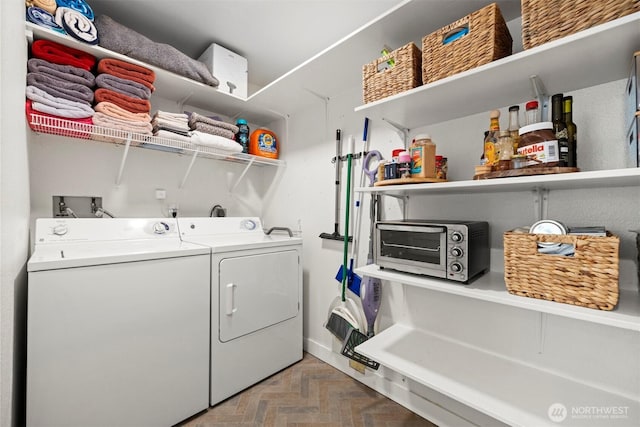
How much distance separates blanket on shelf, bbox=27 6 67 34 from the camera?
141 centimetres

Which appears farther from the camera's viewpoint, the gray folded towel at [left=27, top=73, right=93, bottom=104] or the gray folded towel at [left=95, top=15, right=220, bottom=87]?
the gray folded towel at [left=95, top=15, right=220, bottom=87]

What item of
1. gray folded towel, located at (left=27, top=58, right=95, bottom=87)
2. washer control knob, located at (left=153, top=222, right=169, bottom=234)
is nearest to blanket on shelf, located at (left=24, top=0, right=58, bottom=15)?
gray folded towel, located at (left=27, top=58, right=95, bottom=87)

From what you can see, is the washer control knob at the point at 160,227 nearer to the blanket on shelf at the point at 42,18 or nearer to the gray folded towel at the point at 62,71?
the gray folded towel at the point at 62,71

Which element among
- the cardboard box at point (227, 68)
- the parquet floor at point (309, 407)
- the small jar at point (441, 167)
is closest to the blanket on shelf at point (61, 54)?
the cardboard box at point (227, 68)

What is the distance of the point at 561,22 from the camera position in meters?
0.93

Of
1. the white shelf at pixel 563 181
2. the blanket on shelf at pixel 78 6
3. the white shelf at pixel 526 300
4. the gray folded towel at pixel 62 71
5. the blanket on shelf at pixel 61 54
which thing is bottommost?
the white shelf at pixel 526 300

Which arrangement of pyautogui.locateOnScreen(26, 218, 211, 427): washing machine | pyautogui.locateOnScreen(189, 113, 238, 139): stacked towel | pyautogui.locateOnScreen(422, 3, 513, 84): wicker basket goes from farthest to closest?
pyautogui.locateOnScreen(189, 113, 238, 139): stacked towel
pyautogui.locateOnScreen(26, 218, 211, 427): washing machine
pyautogui.locateOnScreen(422, 3, 513, 84): wicker basket

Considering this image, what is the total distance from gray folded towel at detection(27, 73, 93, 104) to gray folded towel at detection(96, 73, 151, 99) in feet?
0.30

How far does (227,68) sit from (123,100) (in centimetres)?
80

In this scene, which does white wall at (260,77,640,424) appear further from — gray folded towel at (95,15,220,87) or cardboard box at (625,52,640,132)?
gray folded towel at (95,15,220,87)

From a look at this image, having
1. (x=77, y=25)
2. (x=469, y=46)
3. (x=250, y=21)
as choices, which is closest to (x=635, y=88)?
(x=469, y=46)

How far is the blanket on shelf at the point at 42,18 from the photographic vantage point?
141 cm

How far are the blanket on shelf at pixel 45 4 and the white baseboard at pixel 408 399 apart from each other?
2800 mm

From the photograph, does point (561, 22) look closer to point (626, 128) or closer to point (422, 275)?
point (626, 128)
